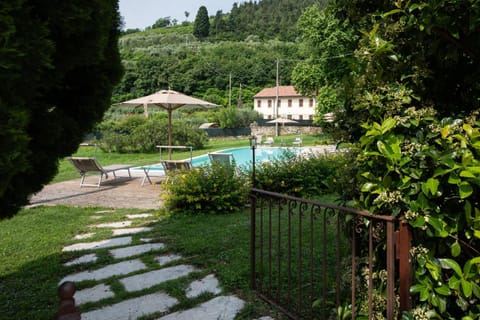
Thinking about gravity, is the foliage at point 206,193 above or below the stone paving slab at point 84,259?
above

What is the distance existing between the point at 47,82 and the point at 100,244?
2771 millimetres

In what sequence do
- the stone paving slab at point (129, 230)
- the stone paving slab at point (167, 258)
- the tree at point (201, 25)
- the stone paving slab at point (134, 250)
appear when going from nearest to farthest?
the stone paving slab at point (167, 258) < the stone paving slab at point (134, 250) < the stone paving slab at point (129, 230) < the tree at point (201, 25)

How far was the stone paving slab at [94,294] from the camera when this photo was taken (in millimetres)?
2875

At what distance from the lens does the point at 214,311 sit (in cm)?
263

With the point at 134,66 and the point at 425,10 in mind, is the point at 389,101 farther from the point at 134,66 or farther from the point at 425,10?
the point at 134,66

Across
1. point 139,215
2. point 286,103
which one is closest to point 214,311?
point 139,215

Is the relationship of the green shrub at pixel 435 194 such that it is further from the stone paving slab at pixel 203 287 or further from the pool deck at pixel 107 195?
the pool deck at pixel 107 195

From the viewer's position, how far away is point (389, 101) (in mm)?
1847

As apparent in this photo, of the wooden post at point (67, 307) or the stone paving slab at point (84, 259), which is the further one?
the stone paving slab at point (84, 259)

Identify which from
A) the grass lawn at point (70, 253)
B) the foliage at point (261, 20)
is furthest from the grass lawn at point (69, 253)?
the foliage at point (261, 20)

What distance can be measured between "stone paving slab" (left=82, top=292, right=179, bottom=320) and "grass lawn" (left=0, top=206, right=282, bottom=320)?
0.10 metres

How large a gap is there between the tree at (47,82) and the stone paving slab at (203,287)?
1.36 m

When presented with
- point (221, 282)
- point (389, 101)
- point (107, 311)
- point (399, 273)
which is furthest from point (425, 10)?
point (107, 311)

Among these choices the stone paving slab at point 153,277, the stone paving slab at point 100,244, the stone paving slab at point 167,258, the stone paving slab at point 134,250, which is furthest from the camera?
the stone paving slab at point 100,244
